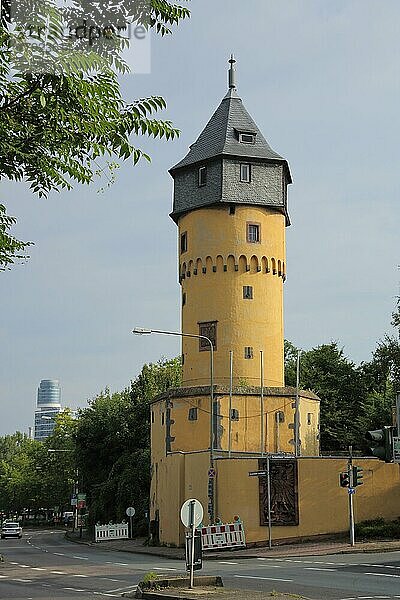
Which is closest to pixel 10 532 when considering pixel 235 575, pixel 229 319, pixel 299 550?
pixel 229 319

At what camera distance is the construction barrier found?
121 ft

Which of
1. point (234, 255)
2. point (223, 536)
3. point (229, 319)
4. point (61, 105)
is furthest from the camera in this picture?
point (234, 255)

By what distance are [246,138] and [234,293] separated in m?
8.74

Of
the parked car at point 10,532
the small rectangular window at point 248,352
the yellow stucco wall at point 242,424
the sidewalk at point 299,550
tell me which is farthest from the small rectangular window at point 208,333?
the parked car at point 10,532

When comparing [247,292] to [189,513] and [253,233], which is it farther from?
[189,513]

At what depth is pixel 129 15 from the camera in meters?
7.91

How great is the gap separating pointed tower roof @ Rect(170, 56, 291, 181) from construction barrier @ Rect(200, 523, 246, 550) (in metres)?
19.5

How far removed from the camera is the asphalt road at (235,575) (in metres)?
20.3

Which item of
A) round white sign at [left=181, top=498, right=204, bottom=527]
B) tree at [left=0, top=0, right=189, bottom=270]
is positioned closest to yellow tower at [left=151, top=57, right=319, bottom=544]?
round white sign at [left=181, top=498, right=204, bottom=527]

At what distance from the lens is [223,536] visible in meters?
37.2

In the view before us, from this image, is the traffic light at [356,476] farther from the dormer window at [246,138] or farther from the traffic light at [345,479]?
the dormer window at [246,138]

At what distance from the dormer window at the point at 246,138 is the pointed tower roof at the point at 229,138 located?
108 mm

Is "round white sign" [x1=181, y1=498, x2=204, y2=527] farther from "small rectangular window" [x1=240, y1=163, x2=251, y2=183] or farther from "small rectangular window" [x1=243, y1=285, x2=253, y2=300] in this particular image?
"small rectangular window" [x1=240, y1=163, x2=251, y2=183]

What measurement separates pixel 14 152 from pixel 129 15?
5.68 feet
